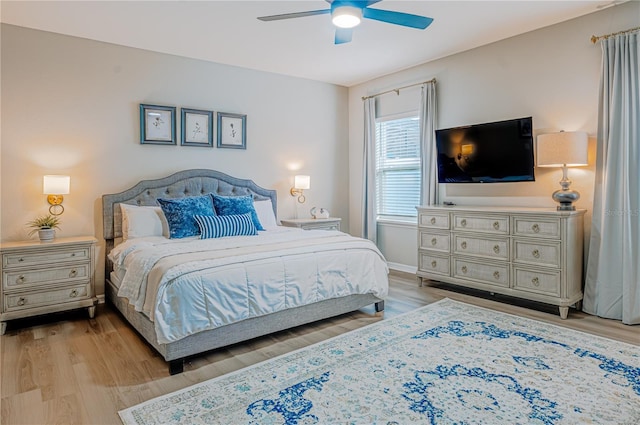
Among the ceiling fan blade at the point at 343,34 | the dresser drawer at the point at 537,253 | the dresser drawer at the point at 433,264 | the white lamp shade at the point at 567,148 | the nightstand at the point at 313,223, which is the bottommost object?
the dresser drawer at the point at 433,264

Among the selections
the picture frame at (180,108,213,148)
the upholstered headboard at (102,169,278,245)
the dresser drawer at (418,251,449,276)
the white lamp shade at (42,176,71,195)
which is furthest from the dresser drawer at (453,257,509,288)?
the white lamp shade at (42,176,71,195)

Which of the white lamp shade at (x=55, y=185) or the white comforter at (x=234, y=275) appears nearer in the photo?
the white comforter at (x=234, y=275)

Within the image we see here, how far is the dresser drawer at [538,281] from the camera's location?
363 centimetres

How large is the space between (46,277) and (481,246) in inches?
165

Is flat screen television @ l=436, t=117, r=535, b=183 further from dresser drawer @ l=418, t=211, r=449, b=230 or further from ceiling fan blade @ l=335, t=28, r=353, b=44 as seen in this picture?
ceiling fan blade @ l=335, t=28, r=353, b=44

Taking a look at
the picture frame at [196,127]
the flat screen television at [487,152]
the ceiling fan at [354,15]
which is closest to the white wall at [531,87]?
the flat screen television at [487,152]

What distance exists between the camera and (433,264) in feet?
15.3

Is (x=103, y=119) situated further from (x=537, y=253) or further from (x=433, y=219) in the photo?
(x=537, y=253)

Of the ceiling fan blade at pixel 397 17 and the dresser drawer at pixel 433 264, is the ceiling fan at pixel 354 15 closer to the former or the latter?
the ceiling fan blade at pixel 397 17

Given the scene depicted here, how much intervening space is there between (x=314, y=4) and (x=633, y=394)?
356 centimetres

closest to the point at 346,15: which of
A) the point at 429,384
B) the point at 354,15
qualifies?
the point at 354,15

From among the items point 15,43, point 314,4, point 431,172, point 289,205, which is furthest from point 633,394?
point 15,43

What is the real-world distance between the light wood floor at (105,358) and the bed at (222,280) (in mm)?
122

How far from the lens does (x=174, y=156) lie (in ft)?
15.6
